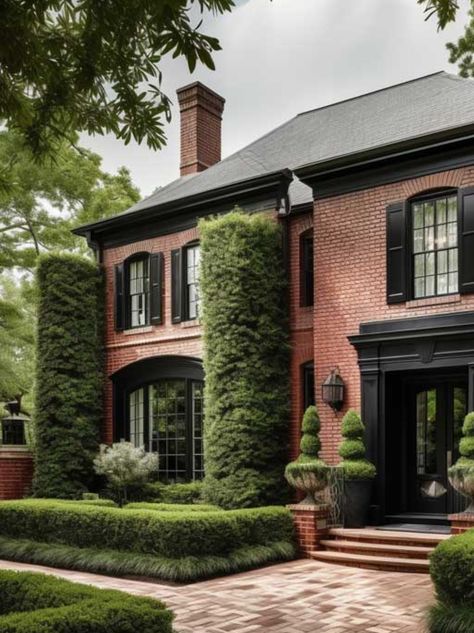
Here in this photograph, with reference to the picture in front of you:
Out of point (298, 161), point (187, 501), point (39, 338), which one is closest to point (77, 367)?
point (39, 338)

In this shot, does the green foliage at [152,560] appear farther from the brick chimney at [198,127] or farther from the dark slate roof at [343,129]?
the brick chimney at [198,127]

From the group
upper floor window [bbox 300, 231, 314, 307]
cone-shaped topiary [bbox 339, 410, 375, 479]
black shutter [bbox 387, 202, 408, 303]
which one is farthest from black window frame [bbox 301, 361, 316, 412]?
black shutter [bbox 387, 202, 408, 303]

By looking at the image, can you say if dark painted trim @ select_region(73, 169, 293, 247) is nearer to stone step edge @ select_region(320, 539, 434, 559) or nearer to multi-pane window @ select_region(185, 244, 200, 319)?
multi-pane window @ select_region(185, 244, 200, 319)

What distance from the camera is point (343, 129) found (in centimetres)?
1602

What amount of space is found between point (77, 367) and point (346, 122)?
7.50 meters

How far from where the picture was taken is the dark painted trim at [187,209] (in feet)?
47.4

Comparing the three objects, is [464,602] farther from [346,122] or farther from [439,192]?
[346,122]

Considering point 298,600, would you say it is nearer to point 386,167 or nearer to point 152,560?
point 152,560

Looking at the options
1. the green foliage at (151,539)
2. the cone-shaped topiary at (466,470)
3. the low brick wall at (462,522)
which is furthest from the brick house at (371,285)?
the green foliage at (151,539)

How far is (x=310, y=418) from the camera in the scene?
12344 millimetres

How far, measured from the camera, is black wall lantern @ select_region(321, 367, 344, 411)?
12.6 metres

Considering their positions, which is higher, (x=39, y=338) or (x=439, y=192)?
(x=439, y=192)

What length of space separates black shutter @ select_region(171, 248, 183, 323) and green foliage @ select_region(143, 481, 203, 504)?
10.7 ft

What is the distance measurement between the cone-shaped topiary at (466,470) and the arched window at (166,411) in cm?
608
